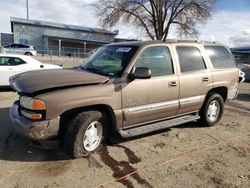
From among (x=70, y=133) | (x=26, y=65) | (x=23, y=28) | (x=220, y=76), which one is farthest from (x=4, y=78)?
(x=23, y=28)

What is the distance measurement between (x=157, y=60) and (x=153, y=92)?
0.63 meters

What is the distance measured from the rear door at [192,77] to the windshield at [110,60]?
1139 mm

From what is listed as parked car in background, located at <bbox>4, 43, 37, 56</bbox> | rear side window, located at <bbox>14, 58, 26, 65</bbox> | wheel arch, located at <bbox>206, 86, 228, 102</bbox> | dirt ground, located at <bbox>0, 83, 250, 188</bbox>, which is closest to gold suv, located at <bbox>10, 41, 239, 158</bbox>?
wheel arch, located at <bbox>206, 86, 228, 102</bbox>

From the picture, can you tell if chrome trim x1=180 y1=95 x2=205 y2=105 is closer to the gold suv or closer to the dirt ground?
the gold suv

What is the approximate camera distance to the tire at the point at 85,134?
163 inches

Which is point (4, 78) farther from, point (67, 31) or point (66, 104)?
point (67, 31)

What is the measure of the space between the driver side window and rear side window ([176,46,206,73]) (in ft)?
1.08

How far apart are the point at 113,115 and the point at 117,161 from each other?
0.73 m

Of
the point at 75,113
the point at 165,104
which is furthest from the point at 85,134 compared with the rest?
the point at 165,104

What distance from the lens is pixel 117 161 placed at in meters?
4.31

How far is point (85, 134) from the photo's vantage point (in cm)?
432

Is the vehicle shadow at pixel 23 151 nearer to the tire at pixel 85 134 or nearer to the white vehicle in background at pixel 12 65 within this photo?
the tire at pixel 85 134

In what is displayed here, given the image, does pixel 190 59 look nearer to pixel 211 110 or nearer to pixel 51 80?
pixel 211 110

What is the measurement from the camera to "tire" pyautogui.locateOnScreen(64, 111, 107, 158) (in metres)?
4.15
